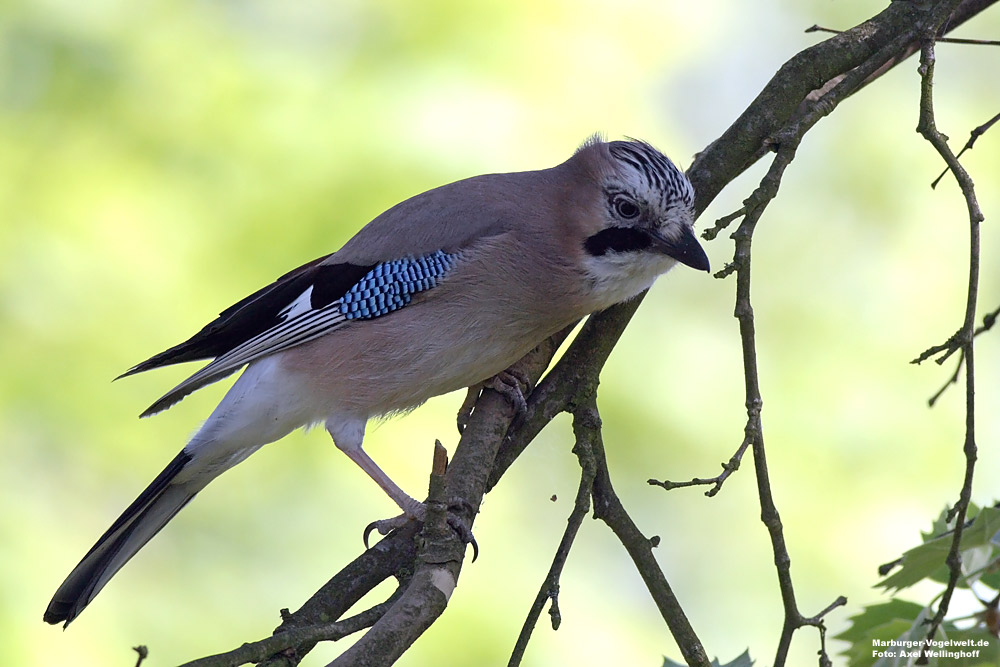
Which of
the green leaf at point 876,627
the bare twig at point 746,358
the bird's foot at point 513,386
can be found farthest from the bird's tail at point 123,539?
the green leaf at point 876,627

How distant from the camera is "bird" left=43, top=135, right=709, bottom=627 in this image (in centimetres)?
259

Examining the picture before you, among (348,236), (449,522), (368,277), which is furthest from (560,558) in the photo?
(348,236)

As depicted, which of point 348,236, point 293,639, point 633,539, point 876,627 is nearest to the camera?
point 293,639

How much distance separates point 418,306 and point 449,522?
68cm

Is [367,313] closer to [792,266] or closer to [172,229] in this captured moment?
[172,229]

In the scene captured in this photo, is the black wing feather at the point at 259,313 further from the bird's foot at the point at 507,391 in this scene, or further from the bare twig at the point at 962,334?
the bare twig at the point at 962,334

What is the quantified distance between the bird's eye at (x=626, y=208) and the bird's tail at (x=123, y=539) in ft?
4.04

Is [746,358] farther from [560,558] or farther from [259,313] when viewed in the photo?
[259,313]

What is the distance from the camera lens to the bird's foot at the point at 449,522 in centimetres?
221

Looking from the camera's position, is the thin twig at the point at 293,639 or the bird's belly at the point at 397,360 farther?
the bird's belly at the point at 397,360

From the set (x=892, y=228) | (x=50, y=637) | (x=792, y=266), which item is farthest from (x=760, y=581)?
(x=50, y=637)

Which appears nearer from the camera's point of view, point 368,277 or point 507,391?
point 507,391

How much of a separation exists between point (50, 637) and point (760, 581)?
96.2 inches

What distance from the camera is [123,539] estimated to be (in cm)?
273
